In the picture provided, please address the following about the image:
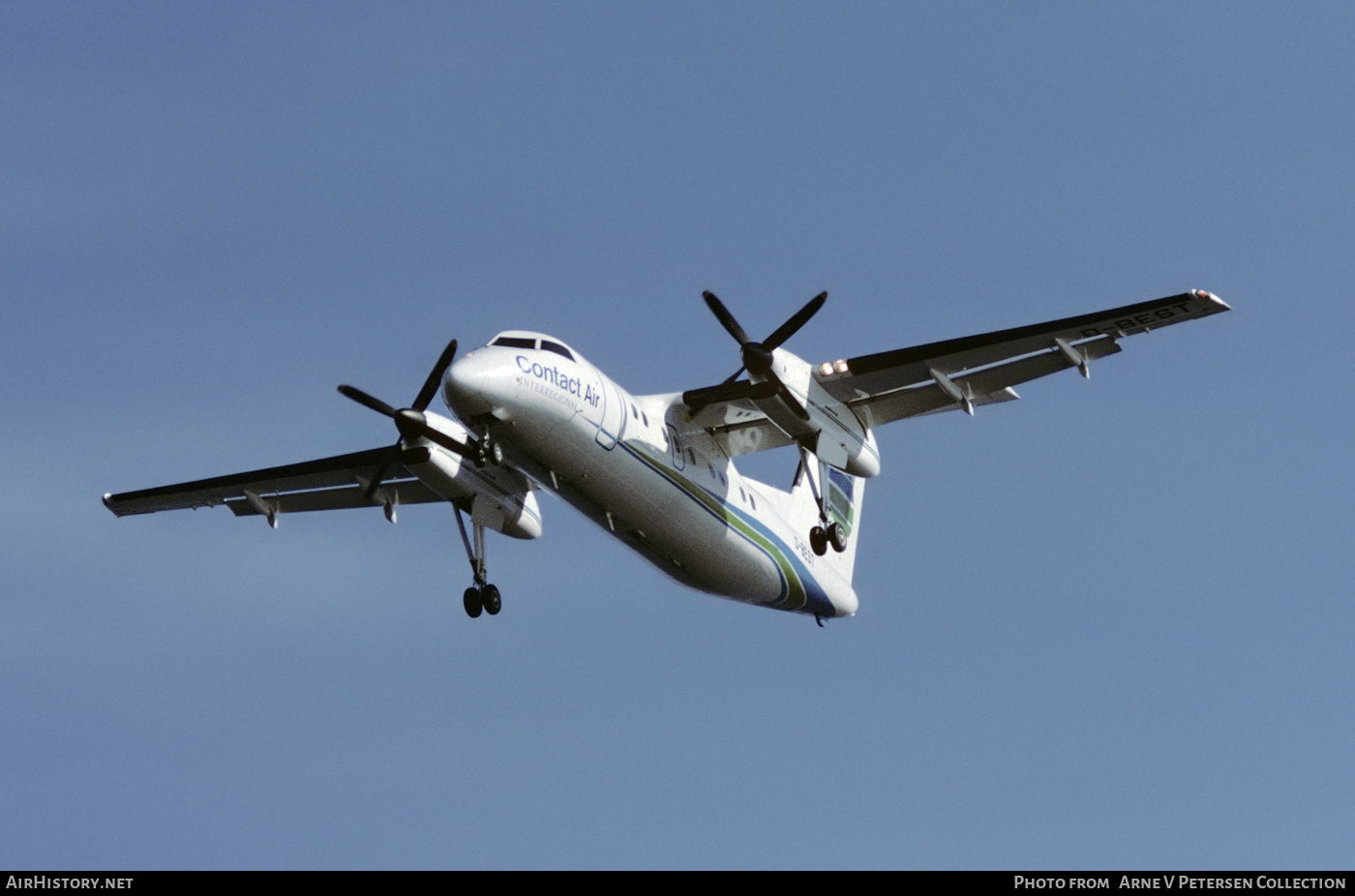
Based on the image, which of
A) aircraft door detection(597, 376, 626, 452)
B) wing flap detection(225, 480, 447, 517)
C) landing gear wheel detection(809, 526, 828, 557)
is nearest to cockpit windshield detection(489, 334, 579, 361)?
aircraft door detection(597, 376, 626, 452)

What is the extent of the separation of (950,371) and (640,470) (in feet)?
16.5

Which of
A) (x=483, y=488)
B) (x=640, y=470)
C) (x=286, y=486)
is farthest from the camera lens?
(x=286, y=486)

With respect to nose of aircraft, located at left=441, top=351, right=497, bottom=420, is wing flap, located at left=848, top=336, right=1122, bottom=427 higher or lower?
higher

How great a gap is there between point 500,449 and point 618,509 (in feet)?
→ 7.39

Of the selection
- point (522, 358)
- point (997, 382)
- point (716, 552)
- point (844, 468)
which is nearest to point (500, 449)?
point (522, 358)

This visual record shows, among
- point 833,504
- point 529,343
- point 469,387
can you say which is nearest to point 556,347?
point 529,343

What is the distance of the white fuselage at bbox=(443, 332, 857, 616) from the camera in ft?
67.2

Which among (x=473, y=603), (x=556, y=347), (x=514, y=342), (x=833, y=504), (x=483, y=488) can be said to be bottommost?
(x=473, y=603)

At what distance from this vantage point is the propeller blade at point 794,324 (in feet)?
76.0

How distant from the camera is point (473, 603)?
2441 cm

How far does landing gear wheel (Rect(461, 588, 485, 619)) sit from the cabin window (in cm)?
475

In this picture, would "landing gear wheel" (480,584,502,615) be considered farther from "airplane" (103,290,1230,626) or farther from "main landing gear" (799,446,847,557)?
"main landing gear" (799,446,847,557)

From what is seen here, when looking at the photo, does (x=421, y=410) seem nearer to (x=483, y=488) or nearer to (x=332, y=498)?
(x=483, y=488)
